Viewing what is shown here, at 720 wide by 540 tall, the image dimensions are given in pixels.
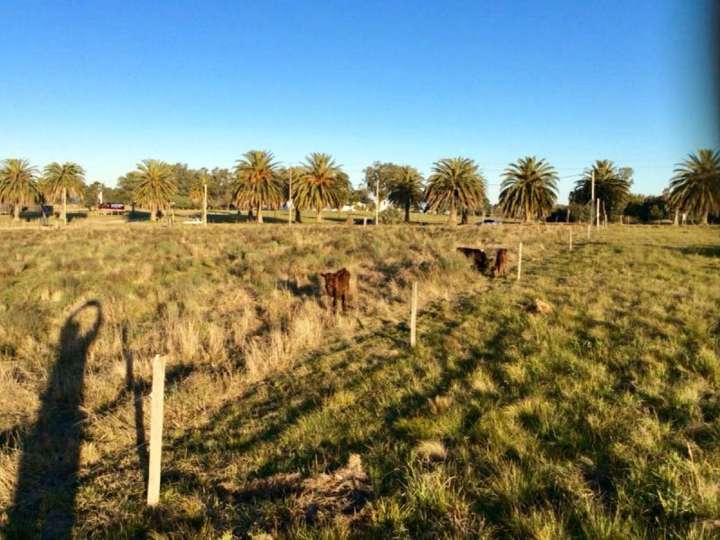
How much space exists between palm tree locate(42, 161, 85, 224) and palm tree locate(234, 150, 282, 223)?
22.9m

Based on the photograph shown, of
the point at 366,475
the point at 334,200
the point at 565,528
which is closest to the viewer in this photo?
the point at 565,528

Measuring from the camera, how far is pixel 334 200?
6278cm

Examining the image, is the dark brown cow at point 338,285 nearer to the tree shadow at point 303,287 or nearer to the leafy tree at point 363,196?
the tree shadow at point 303,287

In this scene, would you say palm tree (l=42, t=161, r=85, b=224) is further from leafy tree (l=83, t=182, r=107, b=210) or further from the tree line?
leafy tree (l=83, t=182, r=107, b=210)

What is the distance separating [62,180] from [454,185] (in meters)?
52.8

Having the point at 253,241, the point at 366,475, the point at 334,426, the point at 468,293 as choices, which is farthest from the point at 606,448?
the point at 253,241

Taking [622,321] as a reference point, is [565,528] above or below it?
below

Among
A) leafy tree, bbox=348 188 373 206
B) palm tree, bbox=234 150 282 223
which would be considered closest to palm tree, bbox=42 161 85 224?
palm tree, bbox=234 150 282 223

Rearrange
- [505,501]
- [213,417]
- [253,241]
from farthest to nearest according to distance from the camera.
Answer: [253,241], [213,417], [505,501]

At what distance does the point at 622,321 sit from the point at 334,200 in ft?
185

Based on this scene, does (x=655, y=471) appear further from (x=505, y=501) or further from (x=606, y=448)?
(x=505, y=501)

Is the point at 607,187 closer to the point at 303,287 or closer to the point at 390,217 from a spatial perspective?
the point at 390,217

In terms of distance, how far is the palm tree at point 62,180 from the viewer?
6231 cm

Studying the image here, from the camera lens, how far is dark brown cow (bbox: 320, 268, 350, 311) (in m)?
10.2
